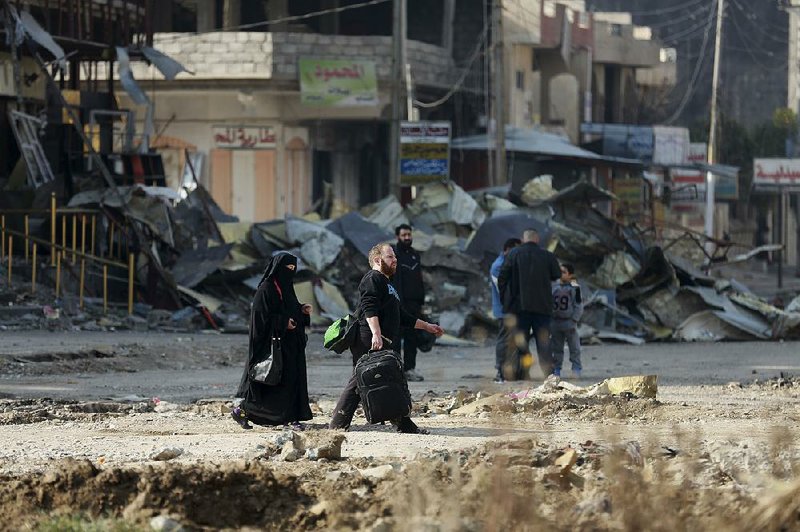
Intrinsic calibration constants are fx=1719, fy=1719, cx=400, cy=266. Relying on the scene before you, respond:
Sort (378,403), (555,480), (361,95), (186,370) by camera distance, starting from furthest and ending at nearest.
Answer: (361,95) → (186,370) → (378,403) → (555,480)

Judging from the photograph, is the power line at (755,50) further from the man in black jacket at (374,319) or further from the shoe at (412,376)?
the man in black jacket at (374,319)

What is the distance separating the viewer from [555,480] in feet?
30.8

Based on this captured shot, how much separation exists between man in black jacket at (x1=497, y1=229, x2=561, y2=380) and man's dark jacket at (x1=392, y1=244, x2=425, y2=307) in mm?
935

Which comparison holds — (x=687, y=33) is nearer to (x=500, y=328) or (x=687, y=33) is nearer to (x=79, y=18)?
(x=79, y=18)

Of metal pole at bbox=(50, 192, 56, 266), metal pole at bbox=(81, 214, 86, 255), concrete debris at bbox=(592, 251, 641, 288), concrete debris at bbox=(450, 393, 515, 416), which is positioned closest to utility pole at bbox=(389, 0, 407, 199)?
concrete debris at bbox=(592, 251, 641, 288)

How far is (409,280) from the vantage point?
17344 mm

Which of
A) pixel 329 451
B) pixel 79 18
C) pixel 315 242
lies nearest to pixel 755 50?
pixel 79 18

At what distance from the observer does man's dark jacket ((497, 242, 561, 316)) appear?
17.5 meters

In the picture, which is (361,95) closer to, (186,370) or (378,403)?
(186,370)

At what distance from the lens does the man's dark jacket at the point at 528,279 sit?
1747 centimetres

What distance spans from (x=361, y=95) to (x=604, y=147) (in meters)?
14.4

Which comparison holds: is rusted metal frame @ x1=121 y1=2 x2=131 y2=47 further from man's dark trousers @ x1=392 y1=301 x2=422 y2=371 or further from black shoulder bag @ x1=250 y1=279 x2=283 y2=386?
black shoulder bag @ x1=250 y1=279 x2=283 y2=386

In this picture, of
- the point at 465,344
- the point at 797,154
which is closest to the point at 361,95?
the point at 465,344

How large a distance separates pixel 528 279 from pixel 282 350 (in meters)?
5.46
